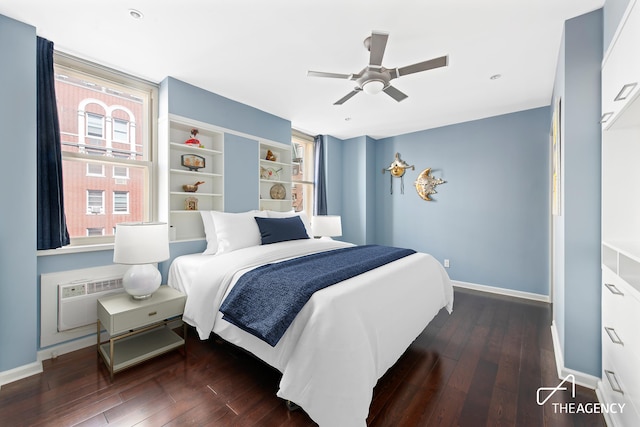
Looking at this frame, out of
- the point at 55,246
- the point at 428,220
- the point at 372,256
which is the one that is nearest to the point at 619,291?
the point at 372,256

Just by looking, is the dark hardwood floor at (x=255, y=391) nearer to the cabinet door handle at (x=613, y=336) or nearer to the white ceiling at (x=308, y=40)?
the cabinet door handle at (x=613, y=336)

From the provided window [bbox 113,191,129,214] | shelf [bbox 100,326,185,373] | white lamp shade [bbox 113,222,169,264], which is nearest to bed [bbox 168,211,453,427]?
shelf [bbox 100,326,185,373]

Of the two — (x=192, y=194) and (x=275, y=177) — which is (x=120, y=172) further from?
(x=275, y=177)

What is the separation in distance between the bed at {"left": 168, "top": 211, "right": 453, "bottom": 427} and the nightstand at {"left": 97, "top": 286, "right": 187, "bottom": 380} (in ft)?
0.55

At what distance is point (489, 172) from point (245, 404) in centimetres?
424

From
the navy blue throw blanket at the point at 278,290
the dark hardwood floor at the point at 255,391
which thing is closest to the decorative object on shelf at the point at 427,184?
the dark hardwood floor at the point at 255,391

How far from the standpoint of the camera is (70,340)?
2324 mm

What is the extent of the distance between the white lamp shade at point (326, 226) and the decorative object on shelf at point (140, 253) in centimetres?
224

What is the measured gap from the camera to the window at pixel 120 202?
271 cm

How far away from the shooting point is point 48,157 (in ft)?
6.99

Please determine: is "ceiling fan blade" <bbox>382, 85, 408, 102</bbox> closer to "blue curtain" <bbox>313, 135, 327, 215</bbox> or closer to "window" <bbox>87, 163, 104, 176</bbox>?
"blue curtain" <bbox>313, 135, 327, 215</bbox>

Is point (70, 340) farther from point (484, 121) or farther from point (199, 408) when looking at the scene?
point (484, 121)

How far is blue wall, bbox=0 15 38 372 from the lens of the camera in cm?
194

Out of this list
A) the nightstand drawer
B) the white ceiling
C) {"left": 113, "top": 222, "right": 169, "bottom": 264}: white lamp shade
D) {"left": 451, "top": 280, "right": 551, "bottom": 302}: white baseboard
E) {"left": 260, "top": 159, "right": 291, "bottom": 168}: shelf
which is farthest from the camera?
{"left": 260, "top": 159, "right": 291, "bottom": 168}: shelf
